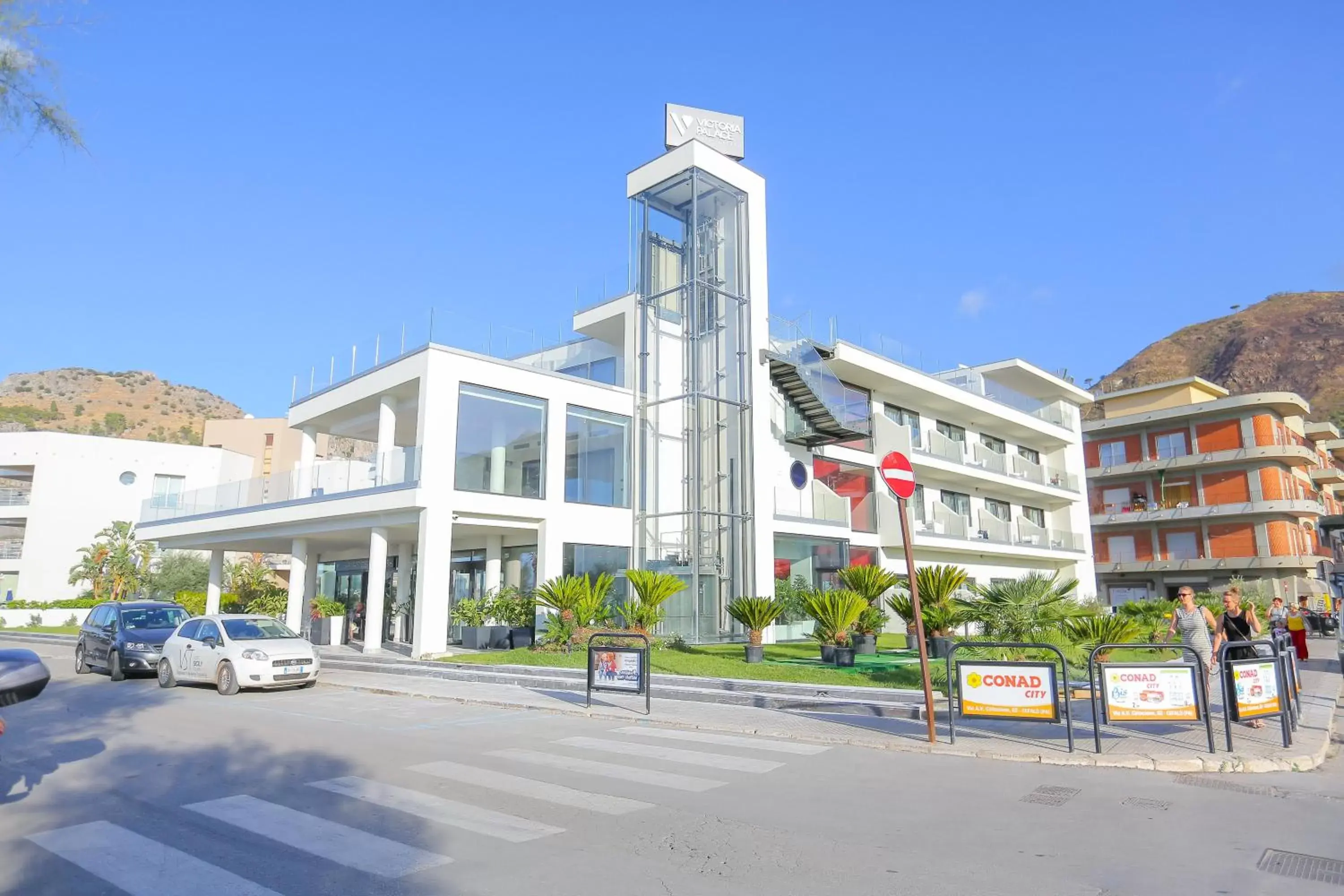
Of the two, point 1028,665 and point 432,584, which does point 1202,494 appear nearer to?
point 432,584

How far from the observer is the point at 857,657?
19.2 metres

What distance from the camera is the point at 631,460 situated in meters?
25.8

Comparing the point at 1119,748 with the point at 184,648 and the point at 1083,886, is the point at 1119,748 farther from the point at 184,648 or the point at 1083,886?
the point at 184,648

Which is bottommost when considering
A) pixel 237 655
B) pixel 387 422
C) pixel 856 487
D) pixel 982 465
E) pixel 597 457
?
pixel 237 655

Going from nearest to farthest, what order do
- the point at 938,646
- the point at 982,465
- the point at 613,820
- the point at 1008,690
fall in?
the point at 613,820
the point at 1008,690
the point at 938,646
the point at 982,465

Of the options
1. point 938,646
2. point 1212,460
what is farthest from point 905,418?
point 1212,460

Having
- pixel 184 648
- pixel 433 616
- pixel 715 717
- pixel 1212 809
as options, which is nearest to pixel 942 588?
pixel 715 717

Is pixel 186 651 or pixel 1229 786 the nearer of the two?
pixel 1229 786

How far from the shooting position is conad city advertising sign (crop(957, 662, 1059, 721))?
913 centimetres

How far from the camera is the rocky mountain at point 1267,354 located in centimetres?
10831

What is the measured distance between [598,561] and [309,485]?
857cm

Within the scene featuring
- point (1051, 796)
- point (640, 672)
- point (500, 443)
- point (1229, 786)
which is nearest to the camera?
point (1051, 796)

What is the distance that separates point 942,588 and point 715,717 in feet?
24.2

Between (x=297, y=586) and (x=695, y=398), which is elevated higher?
(x=695, y=398)
